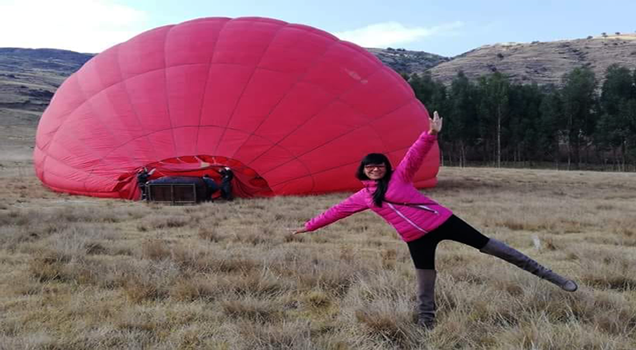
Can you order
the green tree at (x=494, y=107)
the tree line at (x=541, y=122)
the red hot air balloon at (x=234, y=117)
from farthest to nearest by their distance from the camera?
the green tree at (x=494, y=107), the tree line at (x=541, y=122), the red hot air balloon at (x=234, y=117)

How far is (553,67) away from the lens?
8931 cm

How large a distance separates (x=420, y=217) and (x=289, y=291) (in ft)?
4.37

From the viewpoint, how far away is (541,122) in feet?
131

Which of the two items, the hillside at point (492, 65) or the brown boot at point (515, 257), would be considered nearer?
the brown boot at point (515, 257)

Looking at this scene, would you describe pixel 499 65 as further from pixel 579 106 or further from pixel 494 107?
pixel 579 106

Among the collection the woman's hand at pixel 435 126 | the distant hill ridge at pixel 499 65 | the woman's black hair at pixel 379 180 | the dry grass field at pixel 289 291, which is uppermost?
the distant hill ridge at pixel 499 65

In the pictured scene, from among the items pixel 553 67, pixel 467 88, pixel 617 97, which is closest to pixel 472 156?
pixel 467 88

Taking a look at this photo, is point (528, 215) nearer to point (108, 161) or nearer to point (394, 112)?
point (394, 112)

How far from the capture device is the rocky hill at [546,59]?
83750mm

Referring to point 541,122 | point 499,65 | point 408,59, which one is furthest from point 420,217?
point 408,59

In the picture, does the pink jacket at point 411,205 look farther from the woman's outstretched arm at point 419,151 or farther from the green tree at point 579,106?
the green tree at point 579,106

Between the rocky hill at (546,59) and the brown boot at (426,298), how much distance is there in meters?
79.2

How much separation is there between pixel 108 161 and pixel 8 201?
83.8 inches

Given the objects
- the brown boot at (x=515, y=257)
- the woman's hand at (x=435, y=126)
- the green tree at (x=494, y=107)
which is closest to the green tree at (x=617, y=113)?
the green tree at (x=494, y=107)
